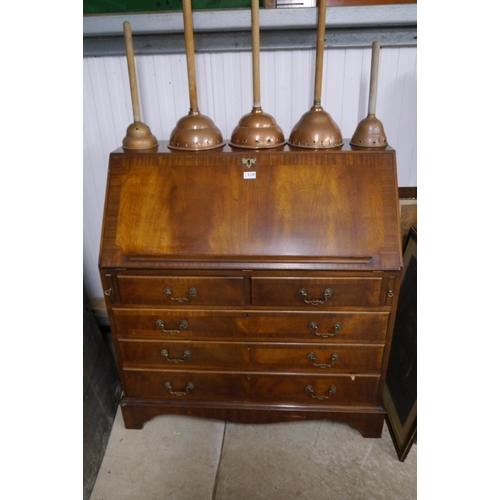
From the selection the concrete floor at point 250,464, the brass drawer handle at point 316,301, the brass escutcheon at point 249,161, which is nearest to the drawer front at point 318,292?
the brass drawer handle at point 316,301

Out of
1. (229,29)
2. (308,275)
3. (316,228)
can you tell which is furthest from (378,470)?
(229,29)

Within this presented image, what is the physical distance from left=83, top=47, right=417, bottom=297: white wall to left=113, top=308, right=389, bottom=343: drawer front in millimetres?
855

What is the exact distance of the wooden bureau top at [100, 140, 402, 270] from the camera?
4.58 ft

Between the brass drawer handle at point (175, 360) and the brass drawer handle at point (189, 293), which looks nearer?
the brass drawer handle at point (189, 293)

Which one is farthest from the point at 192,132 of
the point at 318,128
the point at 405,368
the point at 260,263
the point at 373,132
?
the point at 405,368

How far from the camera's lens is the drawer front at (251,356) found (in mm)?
1546

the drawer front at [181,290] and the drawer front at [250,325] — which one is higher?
the drawer front at [181,290]

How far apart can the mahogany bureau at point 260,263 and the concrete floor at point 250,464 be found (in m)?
0.24

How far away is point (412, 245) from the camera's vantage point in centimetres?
175

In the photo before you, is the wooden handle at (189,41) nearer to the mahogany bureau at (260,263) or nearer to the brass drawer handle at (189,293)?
the mahogany bureau at (260,263)

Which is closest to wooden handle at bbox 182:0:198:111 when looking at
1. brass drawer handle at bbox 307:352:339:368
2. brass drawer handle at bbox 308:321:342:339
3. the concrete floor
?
brass drawer handle at bbox 308:321:342:339

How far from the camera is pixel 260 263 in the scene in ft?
4.61

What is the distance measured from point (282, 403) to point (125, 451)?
737mm

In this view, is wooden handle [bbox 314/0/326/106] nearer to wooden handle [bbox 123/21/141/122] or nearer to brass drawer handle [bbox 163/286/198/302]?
wooden handle [bbox 123/21/141/122]
